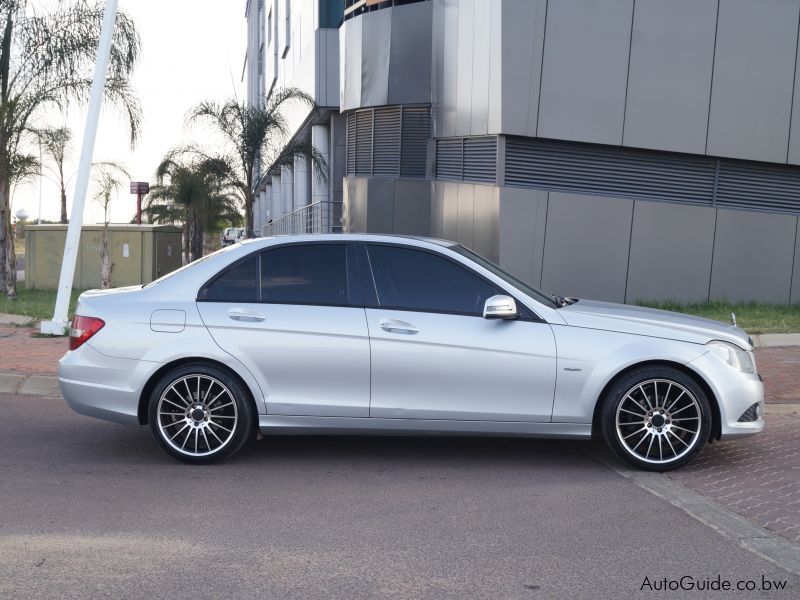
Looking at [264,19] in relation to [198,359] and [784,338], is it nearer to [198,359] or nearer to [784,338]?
[784,338]

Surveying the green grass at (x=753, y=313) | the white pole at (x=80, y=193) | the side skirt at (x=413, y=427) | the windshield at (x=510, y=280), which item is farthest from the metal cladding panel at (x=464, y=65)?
the side skirt at (x=413, y=427)

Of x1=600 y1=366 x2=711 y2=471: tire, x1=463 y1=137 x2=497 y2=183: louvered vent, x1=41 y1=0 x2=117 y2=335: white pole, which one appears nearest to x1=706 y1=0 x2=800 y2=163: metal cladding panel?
x1=463 y1=137 x2=497 y2=183: louvered vent

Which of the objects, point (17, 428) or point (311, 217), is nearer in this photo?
point (17, 428)

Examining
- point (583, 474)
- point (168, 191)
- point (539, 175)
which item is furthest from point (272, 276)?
point (168, 191)

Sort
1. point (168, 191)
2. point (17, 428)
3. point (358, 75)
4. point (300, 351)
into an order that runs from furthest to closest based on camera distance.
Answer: point (168, 191)
point (358, 75)
point (17, 428)
point (300, 351)

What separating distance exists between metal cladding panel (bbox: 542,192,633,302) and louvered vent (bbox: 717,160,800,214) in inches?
77.2

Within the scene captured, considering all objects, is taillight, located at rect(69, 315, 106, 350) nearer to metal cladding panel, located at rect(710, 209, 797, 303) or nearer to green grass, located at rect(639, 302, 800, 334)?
green grass, located at rect(639, 302, 800, 334)

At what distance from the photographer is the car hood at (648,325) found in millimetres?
6801

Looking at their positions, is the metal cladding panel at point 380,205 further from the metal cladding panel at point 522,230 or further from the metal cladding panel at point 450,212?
the metal cladding panel at point 522,230

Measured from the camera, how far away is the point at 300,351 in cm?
679

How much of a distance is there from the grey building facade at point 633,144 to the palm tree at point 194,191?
34.3 feet

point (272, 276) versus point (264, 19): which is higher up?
point (264, 19)

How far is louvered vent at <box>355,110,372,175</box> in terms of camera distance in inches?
910

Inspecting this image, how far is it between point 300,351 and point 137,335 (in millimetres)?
1134
